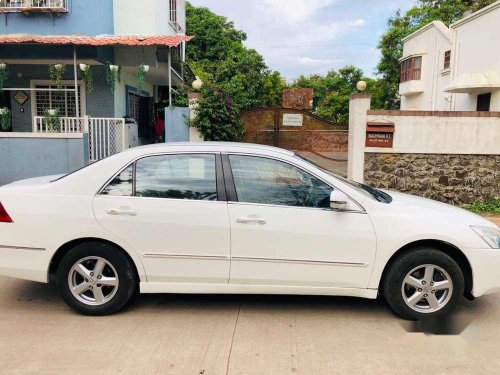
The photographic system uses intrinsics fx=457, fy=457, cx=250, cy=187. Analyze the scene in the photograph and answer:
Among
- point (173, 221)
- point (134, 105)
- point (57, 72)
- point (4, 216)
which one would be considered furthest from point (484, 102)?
point (4, 216)

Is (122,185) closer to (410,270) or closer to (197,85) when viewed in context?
(410,270)

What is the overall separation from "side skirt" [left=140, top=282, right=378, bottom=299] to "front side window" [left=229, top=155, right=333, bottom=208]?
745 mm

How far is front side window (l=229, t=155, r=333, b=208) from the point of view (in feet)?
13.4

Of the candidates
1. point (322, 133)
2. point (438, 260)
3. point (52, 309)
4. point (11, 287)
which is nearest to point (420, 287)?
point (438, 260)

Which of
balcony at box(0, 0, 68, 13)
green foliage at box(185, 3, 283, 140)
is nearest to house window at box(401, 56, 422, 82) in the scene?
green foliage at box(185, 3, 283, 140)

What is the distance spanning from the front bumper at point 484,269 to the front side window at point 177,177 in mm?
2347

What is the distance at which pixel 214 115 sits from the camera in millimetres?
10094

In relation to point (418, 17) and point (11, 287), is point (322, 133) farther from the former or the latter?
point (418, 17)

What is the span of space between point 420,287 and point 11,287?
4.17m

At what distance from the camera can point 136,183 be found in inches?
164

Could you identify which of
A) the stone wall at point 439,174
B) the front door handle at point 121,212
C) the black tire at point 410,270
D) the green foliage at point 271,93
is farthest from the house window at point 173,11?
the green foliage at point 271,93

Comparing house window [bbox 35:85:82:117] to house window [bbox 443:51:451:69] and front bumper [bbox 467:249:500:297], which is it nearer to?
front bumper [bbox 467:249:500:297]

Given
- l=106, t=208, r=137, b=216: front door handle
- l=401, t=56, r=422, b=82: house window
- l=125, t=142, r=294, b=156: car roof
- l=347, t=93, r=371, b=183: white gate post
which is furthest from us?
→ l=401, t=56, r=422, b=82: house window

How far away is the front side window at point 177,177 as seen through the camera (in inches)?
162
